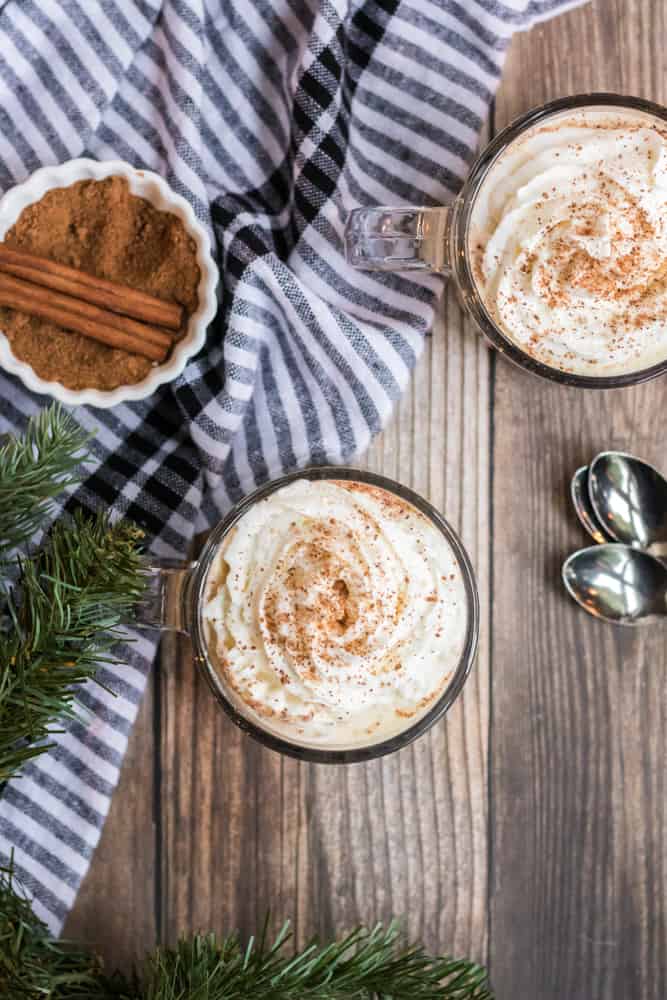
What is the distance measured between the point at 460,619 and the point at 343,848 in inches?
13.4

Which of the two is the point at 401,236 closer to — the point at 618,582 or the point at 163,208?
the point at 163,208

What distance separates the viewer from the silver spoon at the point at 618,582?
1.26 metres

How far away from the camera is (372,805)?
4.26 ft

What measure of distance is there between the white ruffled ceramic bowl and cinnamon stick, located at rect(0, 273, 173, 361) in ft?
0.10

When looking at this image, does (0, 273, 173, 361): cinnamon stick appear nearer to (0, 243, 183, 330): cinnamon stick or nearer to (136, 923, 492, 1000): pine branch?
(0, 243, 183, 330): cinnamon stick

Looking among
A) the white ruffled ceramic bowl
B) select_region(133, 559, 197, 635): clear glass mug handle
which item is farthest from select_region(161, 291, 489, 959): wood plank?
the white ruffled ceramic bowl

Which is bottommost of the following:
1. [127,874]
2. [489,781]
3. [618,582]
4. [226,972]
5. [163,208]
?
[226,972]

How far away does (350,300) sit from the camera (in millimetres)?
1298

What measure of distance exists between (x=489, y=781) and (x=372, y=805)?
14cm

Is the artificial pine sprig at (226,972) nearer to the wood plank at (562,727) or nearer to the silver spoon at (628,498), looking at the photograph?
the wood plank at (562,727)

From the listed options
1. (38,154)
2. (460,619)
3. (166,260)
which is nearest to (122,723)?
(460,619)

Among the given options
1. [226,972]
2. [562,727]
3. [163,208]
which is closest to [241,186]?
[163,208]

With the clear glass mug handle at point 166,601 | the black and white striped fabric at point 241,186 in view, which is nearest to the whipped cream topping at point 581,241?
the black and white striped fabric at point 241,186

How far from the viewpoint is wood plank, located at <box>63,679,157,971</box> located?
1.31m
